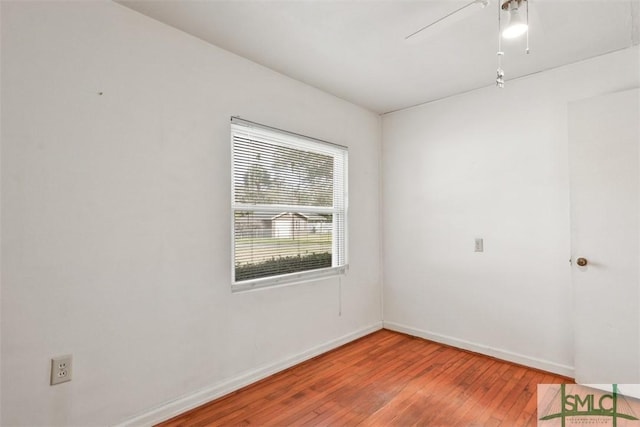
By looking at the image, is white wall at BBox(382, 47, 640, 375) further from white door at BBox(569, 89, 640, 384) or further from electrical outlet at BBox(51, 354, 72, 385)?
electrical outlet at BBox(51, 354, 72, 385)

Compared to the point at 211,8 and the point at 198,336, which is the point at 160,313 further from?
the point at 211,8

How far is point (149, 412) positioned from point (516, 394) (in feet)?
8.33

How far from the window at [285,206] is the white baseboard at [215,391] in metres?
0.68

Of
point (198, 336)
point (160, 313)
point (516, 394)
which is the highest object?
point (160, 313)

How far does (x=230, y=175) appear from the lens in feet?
8.42

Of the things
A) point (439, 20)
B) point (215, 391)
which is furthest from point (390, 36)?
point (215, 391)

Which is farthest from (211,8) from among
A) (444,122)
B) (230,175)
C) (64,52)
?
(444,122)

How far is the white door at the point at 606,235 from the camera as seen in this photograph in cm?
238

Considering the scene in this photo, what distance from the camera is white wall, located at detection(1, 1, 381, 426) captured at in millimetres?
1709

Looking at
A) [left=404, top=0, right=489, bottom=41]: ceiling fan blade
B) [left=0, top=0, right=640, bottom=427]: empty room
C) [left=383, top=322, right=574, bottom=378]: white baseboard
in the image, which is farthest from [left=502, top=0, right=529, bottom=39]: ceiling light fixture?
[left=383, top=322, right=574, bottom=378]: white baseboard

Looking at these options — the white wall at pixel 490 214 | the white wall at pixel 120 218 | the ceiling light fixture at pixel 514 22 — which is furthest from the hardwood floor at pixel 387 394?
the ceiling light fixture at pixel 514 22
